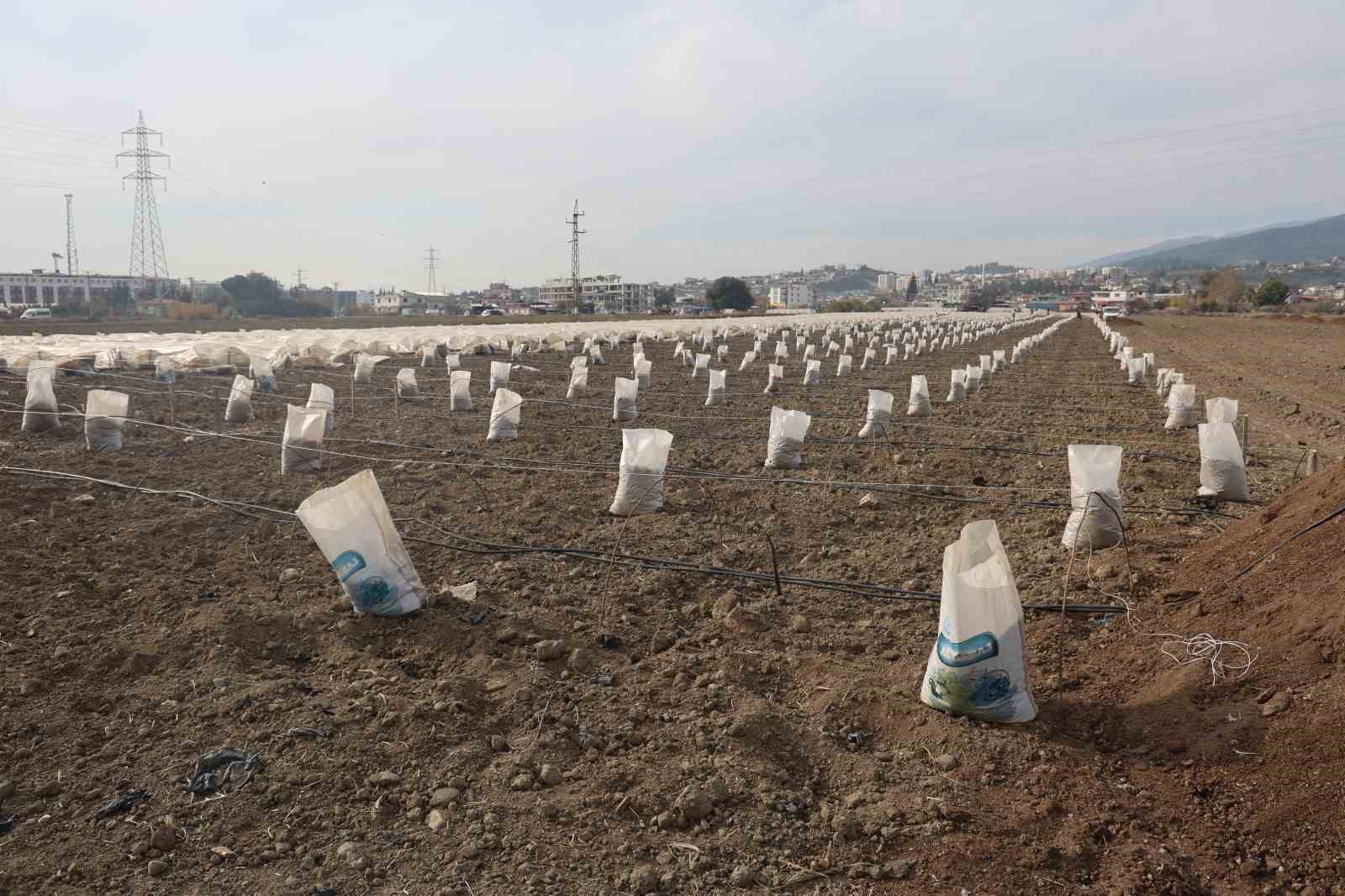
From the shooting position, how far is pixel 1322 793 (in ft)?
9.13

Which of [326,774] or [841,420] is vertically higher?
[841,420]

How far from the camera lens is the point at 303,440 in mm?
8086

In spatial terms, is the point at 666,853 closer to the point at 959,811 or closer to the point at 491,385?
the point at 959,811

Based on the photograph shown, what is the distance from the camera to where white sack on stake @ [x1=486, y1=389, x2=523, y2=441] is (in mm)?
9727

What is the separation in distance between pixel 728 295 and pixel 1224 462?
80.1 metres

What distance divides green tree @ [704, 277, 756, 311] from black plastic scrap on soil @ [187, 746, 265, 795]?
82586 millimetres

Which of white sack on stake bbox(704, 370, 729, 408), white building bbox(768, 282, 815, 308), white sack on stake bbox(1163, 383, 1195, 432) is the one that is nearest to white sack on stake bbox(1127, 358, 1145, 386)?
white sack on stake bbox(1163, 383, 1195, 432)

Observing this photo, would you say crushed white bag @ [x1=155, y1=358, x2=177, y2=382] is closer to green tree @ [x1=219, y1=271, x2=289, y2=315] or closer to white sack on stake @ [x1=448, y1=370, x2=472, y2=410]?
white sack on stake @ [x1=448, y1=370, x2=472, y2=410]

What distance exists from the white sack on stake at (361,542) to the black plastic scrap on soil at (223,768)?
1.18 m

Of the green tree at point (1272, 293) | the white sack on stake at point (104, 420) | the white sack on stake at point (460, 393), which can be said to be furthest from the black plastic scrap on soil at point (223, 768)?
the green tree at point (1272, 293)

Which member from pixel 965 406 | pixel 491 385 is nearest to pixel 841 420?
pixel 965 406

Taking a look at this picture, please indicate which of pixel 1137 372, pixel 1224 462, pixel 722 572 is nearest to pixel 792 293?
pixel 1137 372

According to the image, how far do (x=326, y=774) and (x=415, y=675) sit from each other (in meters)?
0.81

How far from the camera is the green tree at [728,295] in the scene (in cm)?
8488
